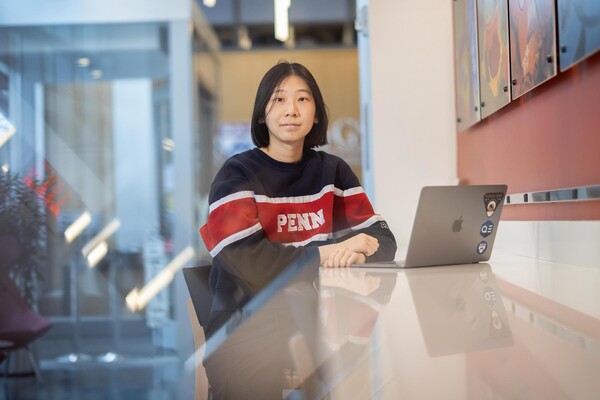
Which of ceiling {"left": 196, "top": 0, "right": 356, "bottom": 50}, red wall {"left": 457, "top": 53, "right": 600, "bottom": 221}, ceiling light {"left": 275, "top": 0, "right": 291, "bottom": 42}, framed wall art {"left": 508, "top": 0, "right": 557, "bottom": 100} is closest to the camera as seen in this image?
red wall {"left": 457, "top": 53, "right": 600, "bottom": 221}

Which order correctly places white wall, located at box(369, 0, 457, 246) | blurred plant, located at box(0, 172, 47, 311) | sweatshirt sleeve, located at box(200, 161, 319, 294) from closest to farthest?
sweatshirt sleeve, located at box(200, 161, 319, 294) → blurred plant, located at box(0, 172, 47, 311) → white wall, located at box(369, 0, 457, 246)

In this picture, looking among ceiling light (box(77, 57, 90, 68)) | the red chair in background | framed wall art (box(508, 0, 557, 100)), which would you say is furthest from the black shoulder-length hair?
ceiling light (box(77, 57, 90, 68))

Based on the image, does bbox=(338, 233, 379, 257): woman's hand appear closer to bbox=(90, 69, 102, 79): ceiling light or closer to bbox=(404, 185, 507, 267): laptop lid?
bbox=(404, 185, 507, 267): laptop lid

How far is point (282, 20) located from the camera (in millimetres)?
3727

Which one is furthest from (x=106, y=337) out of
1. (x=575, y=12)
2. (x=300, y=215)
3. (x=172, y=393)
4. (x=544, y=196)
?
(x=575, y=12)

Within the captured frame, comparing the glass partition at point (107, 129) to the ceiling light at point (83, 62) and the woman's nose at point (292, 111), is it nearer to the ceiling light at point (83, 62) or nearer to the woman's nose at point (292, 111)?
the ceiling light at point (83, 62)

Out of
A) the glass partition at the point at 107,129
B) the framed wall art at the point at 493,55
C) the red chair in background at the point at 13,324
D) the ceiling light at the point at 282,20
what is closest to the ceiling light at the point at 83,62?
the glass partition at the point at 107,129

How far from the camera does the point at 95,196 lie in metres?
5.08

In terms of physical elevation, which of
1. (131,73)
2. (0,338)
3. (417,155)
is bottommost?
(0,338)

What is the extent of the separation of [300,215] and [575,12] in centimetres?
59

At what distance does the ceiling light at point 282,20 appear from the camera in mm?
3574

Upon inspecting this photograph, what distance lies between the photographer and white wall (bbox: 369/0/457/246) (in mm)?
2473

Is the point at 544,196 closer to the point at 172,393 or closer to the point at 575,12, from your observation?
the point at 575,12

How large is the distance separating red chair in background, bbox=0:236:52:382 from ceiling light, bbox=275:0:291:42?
Answer: 237cm
